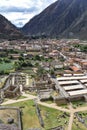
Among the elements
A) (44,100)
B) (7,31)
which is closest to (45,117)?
A: (44,100)

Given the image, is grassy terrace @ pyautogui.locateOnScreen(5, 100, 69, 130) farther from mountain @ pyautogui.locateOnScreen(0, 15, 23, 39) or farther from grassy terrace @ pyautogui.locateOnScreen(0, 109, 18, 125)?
mountain @ pyautogui.locateOnScreen(0, 15, 23, 39)

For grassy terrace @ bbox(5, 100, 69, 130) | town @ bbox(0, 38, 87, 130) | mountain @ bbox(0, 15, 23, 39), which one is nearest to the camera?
grassy terrace @ bbox(5, 100, 69, 130)

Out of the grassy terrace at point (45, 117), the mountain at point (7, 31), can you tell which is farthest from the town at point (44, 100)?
the mountain at point (7, 31)

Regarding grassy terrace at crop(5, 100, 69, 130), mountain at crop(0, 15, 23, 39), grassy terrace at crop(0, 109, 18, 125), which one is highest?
mountain at crop(0, 15, 23, 39)

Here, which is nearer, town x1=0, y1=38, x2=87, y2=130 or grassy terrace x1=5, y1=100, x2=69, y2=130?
grassy terrace x1=5, y1=100, x2=69, y2=130

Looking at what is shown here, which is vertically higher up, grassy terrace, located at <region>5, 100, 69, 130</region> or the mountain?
the mountain

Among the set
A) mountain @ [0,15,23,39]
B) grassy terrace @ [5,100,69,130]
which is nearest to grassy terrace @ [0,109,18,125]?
grassy terrace @ [5,100,69,130]

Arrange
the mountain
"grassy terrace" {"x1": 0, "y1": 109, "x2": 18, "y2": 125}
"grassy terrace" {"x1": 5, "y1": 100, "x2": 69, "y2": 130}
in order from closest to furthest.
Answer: "grassy terrace" {"x1": 0, "y1": 109, "x2": 18, "y2": 125} < "grassy terrace" {"x1": 5, "y1": 100, "x2": 69, "y2": 130} < the mountain

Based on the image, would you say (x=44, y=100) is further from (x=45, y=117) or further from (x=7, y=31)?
(x=7, y=31)

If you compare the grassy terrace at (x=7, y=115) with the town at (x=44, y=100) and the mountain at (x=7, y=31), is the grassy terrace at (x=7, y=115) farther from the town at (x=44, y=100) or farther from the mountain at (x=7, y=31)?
the mountain at (x=7, y=31)
